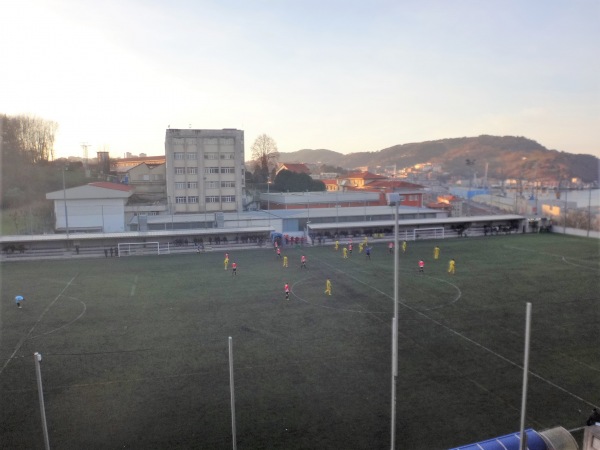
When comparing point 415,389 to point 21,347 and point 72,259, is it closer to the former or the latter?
point 21,347

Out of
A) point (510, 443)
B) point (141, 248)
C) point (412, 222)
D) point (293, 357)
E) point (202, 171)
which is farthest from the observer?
point (202, 171)

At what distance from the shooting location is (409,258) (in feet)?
101

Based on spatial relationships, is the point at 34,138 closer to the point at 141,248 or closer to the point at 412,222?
the point at 141,248

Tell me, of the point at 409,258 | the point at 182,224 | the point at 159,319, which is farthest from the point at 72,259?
the point at 409,258

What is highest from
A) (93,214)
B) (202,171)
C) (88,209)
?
(202,171)

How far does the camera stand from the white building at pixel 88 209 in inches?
1452

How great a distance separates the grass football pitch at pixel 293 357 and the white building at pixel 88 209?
11.3 m

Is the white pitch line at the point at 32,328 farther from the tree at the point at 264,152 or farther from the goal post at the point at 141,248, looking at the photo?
the tree at the point at 264,152

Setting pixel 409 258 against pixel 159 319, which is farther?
pixel 409 258

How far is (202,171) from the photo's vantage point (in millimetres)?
47219

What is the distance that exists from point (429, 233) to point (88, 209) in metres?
29.0

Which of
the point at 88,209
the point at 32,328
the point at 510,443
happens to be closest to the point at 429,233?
the point at 88,209

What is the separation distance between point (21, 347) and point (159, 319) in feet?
15.6

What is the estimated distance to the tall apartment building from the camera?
153 feet
